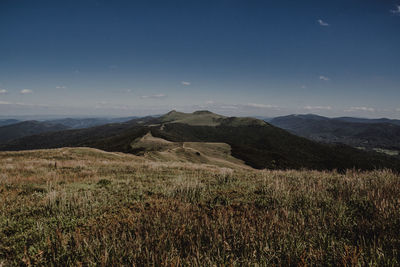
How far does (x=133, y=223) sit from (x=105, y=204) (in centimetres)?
210

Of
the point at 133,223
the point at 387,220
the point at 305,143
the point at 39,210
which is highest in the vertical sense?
the point at 387,220

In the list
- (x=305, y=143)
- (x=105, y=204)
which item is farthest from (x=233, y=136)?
(x=105, y=204)

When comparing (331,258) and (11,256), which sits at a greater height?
(331,258)

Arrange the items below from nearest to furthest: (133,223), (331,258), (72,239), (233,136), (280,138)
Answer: (331,258) → (72,239) → (133,223) → (280,138) → (233,136)

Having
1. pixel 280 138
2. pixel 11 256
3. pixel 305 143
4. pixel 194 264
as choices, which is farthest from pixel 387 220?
pixel 280 138

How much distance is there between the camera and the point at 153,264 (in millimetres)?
2174

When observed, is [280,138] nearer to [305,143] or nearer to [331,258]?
[305,143]

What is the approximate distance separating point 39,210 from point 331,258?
6.30m

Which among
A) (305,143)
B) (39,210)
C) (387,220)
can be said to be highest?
(387,220)

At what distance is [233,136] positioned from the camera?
7165 inches

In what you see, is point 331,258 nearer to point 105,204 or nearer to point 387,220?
point 387,220

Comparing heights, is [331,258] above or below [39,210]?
above

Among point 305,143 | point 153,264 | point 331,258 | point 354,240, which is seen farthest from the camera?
point 305,143

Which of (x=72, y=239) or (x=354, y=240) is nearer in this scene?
(x=354, y=240)
